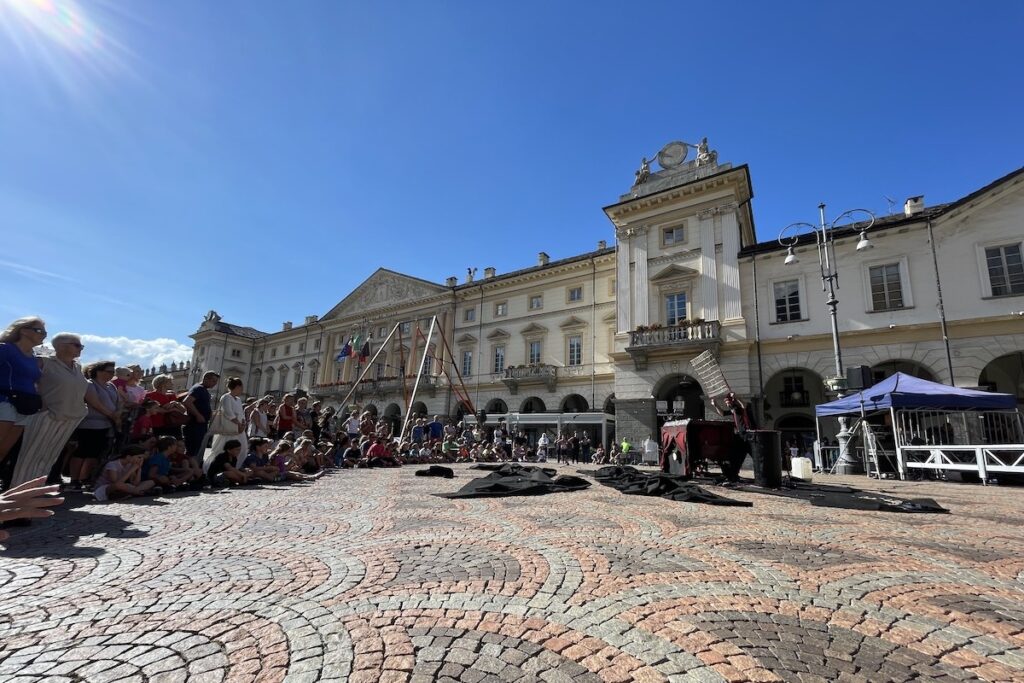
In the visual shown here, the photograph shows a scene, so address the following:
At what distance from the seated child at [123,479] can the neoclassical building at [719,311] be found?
17376 millimetres

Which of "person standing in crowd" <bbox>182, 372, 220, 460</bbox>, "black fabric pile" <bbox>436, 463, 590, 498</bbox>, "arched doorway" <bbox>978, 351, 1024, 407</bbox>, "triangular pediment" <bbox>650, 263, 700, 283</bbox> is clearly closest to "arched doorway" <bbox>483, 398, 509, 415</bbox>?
"triangular pediment" <bbox>650, 263, 700, 283</bbox>

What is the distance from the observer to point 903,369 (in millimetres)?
19859

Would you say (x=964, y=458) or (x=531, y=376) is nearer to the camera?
(x=964, y=458)

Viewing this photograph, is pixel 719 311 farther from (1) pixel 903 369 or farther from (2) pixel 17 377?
(2) pixel 17 377

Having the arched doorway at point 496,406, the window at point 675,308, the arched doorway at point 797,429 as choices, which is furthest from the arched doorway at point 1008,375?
the arched doorway at point 496,406

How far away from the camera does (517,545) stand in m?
4.25

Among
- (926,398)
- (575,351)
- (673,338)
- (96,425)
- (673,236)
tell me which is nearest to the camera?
(96,425)

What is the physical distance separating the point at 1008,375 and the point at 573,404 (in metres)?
19.4

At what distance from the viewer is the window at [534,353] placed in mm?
31688

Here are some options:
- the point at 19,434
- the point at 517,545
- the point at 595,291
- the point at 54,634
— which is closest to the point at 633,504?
the point at 517,545

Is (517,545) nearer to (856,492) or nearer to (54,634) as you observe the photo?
(54,634)

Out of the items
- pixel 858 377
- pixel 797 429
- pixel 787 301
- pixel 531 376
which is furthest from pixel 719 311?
pixel 531 376

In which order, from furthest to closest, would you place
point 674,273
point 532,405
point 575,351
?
1. point 532,405
2. point 575,351
3. point 674,273

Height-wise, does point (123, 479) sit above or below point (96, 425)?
below
